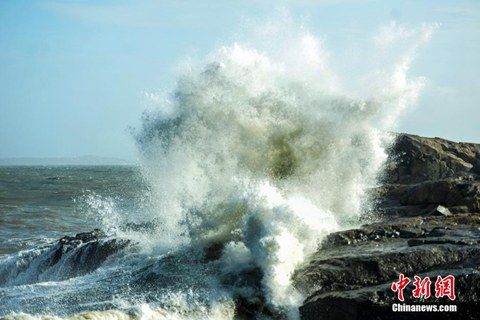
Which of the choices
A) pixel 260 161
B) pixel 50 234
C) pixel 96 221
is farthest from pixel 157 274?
pixel 96 221

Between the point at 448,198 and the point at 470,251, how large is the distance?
4266 mm

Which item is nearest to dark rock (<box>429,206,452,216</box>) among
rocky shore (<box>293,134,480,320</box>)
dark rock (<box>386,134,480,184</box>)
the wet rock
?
rocky shore (<box>293,134,480,320</box>)

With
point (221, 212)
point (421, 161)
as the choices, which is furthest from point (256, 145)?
point (421, 161)

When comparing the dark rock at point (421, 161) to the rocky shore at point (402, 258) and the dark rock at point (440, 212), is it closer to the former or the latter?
the rocky shore at point (402, 258)

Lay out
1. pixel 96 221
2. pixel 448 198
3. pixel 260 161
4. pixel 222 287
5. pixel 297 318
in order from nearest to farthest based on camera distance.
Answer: pixel 297 318
pixel 222 287
pixel 448 198
pixel 260 161
pixel 96 221

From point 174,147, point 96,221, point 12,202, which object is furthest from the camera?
point 12,202

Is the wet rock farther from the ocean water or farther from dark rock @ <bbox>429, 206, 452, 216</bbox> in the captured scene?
dark rock @ <bbox>429, 206, 452, 216</bbox>

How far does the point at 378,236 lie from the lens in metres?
9.26

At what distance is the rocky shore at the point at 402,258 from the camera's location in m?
6.46

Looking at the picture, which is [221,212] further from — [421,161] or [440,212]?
[421,161]

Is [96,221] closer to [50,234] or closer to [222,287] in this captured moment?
[50,234]

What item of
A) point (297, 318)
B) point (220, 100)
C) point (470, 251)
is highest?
point (220, 100)

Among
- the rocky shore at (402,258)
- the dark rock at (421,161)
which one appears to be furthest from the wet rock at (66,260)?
the dark rock at (421,161)

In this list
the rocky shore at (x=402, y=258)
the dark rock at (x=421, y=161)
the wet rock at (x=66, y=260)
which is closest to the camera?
the rocky shore at (x=402, y=258)
